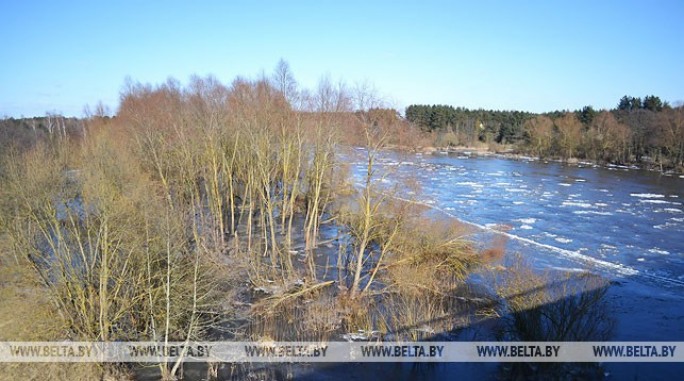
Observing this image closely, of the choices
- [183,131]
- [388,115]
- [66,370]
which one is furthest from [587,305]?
[183,131]

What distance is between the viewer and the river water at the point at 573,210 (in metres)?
Answer: 20.7

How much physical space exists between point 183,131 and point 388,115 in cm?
1237

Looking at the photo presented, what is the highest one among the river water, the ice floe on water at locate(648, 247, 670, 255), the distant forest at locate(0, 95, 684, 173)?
the distant forest at locate(0, 95, 684, 173)

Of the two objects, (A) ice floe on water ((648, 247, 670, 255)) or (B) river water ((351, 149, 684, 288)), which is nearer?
(B) river water ((351, 149, 684, 288))

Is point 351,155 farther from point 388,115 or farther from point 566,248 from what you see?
point 566,248

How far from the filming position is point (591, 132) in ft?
240

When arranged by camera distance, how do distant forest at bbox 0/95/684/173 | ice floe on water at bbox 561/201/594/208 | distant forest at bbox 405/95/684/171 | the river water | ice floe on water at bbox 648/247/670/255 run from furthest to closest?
distant forest at bbox 405/95/684/171, distant forest at bbox 0/95/684/173, ice floe on water at bbox 561/201/594/208, ice floe on water at bbox 648/247/670/255, the river water

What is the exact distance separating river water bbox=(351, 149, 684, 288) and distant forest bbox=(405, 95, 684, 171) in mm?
10893

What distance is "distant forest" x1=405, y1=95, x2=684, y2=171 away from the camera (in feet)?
202

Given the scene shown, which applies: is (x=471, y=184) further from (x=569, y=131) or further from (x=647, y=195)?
(x=569, y=131)

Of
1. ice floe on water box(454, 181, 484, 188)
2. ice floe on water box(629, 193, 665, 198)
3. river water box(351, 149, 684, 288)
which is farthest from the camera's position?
ice floe on water box(454, 181, 484, 188)

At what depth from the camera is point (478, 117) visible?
105 meters

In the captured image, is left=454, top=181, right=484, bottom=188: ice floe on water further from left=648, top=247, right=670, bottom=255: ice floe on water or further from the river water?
left=648, top=247, right=670, bottom=255: ice floe on water

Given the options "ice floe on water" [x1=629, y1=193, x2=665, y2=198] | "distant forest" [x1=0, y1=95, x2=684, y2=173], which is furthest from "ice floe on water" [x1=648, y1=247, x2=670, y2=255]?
"distant forest" [x1=0, y1=95, x2=684, y2=173]
